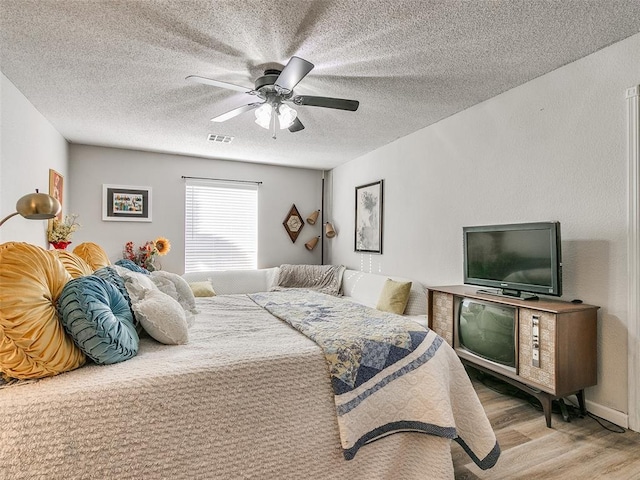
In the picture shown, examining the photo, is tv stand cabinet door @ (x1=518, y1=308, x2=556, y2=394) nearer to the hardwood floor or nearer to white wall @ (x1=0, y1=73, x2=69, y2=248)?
the hardwood floor

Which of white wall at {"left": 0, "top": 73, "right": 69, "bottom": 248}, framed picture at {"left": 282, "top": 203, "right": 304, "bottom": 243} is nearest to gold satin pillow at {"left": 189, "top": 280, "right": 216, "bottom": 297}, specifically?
white wall at {"left": 0, "top": 73, "right": 69, "bottom": 248}

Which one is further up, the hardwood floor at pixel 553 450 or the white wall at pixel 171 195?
the white wall at pixel 171 195

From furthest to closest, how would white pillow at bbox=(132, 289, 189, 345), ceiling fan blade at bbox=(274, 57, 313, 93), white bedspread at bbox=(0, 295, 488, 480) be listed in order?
ceiling fan blade at bbox=(274, 57, 313, 93)
white pillow at bbox=(132, 289, 189, 345)
white bedspread at bbox=(0, 295, 488, 480)

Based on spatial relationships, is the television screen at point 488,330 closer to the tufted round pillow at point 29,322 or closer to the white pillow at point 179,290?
the white pillow at point 179,290

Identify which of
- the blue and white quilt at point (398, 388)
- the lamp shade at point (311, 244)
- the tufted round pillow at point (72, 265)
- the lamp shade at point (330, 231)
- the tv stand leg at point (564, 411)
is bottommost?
the tv stand leg at point (564, 411)

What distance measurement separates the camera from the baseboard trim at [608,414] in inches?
87.5

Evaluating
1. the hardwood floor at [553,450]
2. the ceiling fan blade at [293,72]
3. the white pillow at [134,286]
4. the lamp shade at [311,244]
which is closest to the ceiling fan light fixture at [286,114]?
the ceiling fan blade at [293,72]

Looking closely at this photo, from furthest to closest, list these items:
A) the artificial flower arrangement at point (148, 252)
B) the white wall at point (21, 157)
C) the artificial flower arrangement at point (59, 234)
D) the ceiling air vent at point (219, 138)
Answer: the artificial flower arrangement at point (148, 252) → the ceiling air vent at point (219, 138) → the artificial flower arrangement at point (59, 234) → the white wall at point (21, 157)

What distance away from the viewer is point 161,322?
5.70ft

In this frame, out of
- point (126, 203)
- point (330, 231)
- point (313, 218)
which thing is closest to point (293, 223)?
point (313, 218)

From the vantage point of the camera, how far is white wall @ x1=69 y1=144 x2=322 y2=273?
4.67 metres

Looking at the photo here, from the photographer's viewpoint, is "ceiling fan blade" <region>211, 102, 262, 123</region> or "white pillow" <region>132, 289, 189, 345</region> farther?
"ceiling fan blade" <region>211, 102, 262, 123</region>

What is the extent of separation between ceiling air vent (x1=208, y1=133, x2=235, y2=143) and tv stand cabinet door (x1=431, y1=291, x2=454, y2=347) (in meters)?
2.97

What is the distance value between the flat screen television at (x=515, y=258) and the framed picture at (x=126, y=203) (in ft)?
13.8
